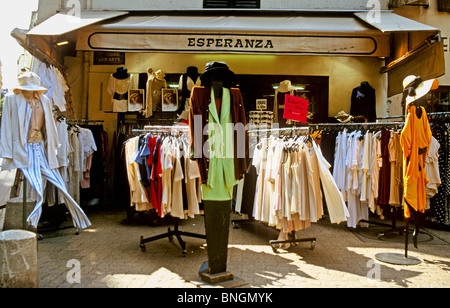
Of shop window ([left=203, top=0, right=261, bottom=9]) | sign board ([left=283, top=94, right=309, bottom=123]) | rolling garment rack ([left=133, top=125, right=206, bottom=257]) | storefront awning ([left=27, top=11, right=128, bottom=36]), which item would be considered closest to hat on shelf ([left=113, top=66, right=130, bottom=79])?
storefront awning ([left=27, top=11, right=128, bottom=36])

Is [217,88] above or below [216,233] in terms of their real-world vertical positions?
above

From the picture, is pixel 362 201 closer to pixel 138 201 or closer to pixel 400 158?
pixel 400 158

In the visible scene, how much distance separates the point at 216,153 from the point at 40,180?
8.33ft

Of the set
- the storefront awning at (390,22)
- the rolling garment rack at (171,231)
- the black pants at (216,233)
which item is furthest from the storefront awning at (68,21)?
the storefront awning at (390,22)

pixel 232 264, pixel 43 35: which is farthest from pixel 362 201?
pixel 43 35

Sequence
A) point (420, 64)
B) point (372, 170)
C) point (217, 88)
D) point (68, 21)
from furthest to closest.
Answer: point (68, 21) → point (420, 64) → point (372, 170) → point (217, 88)

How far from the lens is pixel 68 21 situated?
7.51 meters

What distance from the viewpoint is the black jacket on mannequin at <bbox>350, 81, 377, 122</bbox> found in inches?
332

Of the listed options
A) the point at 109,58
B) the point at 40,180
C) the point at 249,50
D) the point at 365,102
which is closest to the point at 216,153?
the point at 40,180

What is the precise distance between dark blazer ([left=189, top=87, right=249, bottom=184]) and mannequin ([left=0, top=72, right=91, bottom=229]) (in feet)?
6.28

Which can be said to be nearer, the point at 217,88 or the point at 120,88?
the point at 217,88

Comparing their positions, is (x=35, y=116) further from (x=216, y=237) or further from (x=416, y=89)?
(x=416, y=89)

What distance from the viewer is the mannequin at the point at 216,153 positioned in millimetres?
3883
